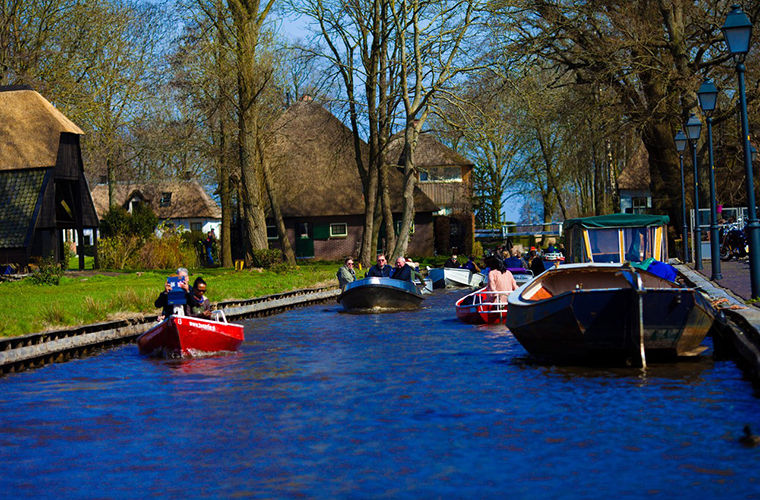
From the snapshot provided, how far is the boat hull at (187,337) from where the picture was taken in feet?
64.7

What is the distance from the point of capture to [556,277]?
20766 millimetres

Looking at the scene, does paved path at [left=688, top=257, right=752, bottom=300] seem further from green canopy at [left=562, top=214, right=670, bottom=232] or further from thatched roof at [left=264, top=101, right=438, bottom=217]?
thatched roof at [left=264, top=101, right=438, bottom=217]

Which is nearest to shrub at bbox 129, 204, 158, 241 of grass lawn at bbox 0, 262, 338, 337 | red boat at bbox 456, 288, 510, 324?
grass lawn at bbox 0, 262, 338, 337

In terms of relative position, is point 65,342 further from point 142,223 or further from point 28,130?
point 142,223

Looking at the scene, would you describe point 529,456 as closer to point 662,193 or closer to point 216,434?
point 216,434

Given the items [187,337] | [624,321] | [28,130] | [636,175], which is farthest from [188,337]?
[636,175]

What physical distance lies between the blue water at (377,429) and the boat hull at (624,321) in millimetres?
455

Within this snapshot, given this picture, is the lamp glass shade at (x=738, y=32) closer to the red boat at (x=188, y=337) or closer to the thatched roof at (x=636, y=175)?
the red boat at (x=188, y=337)

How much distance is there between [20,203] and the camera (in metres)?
46.2

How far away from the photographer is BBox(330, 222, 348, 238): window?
6775cm

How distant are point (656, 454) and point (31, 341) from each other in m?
13.5

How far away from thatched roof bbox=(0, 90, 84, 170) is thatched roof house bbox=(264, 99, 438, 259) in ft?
61.7

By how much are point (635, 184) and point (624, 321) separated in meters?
63.1

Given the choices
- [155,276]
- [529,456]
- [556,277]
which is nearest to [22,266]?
[155,276]
